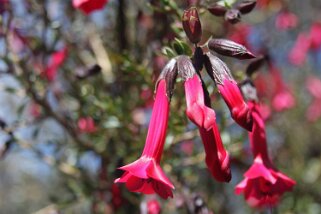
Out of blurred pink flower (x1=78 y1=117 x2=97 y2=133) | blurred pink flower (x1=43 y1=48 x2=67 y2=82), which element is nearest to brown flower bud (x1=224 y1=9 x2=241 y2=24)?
blurred pink flower (x1=78 y1=117 x2=97 y2=133)

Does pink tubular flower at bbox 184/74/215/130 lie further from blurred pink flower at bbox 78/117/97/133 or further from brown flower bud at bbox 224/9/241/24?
blurred pink flower at bbox 78/117/97/133

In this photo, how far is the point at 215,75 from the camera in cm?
116

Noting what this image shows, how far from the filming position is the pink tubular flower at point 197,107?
1079mm

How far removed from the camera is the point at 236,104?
1116mm

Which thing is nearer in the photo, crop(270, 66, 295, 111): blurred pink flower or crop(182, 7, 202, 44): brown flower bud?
crop(182, 7, 202, 44): brown flower bud

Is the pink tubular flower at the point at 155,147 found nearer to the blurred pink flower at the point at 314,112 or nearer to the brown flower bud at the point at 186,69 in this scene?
the brown flower bud at the point at 186,69

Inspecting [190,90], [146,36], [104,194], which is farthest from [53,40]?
[190,90]

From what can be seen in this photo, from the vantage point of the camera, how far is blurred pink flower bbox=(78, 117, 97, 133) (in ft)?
6.41

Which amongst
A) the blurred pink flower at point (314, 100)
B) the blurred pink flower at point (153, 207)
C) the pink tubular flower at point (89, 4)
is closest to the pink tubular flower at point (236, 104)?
the pink tubular flower at point (89, 4)

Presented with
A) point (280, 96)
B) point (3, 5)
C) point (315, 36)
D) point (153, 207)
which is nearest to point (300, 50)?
point (315, 36)

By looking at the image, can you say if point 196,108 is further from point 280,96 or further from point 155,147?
point 280,96

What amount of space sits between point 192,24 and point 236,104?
0.17 meters

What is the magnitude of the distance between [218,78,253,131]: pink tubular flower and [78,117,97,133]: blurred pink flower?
0.85 metres

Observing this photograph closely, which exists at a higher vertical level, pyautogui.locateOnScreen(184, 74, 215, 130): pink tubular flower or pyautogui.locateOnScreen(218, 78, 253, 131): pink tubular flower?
pyautogui.locateOnScreen(184, 74, 215, 130): pink tubular flower
